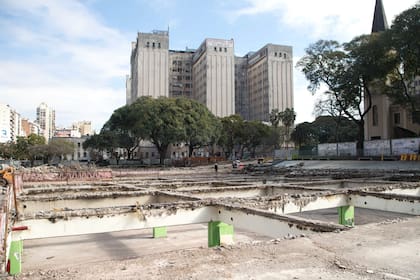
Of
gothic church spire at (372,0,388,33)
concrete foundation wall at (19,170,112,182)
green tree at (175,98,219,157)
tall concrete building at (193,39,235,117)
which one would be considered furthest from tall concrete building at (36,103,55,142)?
gothic church spire at (372,0,388,33)

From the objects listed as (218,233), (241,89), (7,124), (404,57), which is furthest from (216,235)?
(241,89)

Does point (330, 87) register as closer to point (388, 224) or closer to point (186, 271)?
point (388, 224)

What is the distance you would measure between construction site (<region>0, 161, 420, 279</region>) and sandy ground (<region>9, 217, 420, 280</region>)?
0.01m

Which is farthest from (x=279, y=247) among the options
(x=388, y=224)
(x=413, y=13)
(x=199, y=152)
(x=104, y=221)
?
(x=199, y=152)

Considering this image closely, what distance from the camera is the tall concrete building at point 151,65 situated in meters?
94.9

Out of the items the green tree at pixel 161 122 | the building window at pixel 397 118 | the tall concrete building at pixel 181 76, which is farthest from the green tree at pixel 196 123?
the tall concrete building at pixel 181 76

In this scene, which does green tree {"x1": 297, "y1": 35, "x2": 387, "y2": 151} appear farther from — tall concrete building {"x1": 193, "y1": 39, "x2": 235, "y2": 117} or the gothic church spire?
tall concrete building {"x1": 193, "y1": 39, "x2": 235, "y2": 117}

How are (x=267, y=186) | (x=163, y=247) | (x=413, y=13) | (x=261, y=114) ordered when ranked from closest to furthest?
(x=163, y=247), (x=267, y=186), (x=413, y=13), (x=261, y=114)

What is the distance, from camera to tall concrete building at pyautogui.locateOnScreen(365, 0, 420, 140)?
45.2 meters

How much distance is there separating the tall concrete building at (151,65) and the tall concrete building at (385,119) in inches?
2327

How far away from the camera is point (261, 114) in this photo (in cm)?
11300

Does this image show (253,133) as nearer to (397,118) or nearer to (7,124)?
(397,118)

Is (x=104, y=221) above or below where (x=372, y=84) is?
below

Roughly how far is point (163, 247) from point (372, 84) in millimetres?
35035
